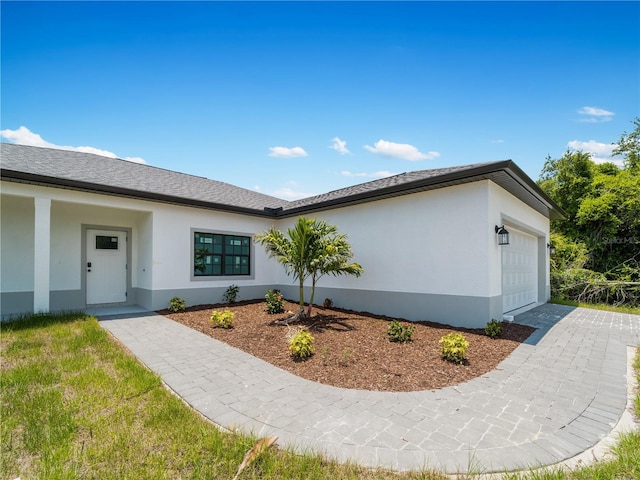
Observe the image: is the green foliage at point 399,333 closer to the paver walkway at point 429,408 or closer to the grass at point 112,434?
the paver walkway at point 429,408

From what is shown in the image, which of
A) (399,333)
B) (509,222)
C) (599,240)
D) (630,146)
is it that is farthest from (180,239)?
(630,146)

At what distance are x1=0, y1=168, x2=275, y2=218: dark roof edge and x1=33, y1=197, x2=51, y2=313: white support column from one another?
52 cm

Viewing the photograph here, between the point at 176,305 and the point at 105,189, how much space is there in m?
3.71

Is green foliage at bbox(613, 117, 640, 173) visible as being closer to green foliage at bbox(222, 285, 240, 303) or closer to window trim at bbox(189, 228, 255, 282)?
window trim at bbox(189, 228, 255, 282)

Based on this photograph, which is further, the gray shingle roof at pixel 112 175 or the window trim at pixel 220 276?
the window trim at pixel 220 276

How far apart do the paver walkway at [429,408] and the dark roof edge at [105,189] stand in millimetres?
4731

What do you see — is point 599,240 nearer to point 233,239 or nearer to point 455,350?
point 455,350

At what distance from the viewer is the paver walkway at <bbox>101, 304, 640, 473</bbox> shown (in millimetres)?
2574

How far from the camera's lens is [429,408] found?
3.33 m

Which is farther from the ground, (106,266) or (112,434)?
(106,266)

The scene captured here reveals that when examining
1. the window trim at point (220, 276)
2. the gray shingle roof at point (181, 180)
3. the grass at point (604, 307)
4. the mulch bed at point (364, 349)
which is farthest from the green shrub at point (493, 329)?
the window trim at point (220, 276)

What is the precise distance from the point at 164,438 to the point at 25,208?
8869 mm

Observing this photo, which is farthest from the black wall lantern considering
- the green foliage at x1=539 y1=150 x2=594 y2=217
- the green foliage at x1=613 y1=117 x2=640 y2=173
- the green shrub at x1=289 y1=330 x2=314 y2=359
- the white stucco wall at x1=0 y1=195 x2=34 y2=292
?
the green foliage at x1=613 y1=117 x2=640 y2=173

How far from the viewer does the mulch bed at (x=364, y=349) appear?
4195mm
